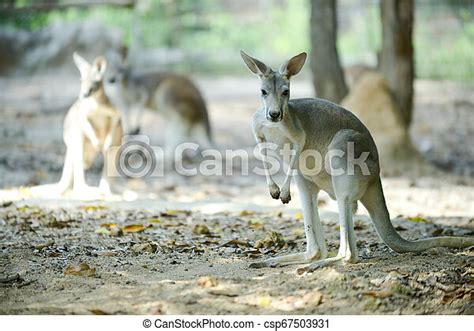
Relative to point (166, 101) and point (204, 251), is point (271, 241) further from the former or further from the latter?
point (166, 101)

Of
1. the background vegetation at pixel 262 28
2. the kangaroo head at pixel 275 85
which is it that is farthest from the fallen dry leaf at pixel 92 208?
the background vegetation at pixel 262 28

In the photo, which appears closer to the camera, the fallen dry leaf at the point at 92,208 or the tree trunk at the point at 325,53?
the fallen dry leaf at the point at 92,208

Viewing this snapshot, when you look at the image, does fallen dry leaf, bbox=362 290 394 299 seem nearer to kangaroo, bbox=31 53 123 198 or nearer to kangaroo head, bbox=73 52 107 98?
kangaroo, bbox=31 53 123 198

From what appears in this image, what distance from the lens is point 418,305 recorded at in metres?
3.76

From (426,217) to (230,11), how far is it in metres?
12.7

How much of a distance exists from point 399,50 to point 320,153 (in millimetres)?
5474

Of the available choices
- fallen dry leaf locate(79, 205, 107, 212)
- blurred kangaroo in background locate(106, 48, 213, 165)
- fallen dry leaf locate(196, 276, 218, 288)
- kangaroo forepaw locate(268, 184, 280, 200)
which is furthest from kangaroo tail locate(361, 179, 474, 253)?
blurred kangaroo in background locate(106, 48, 213, 165)

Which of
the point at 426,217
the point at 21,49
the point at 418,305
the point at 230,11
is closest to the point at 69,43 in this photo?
the point at 21,49

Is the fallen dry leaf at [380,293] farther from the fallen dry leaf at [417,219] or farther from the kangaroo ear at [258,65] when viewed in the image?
the fallen dry leaf at [417,219]

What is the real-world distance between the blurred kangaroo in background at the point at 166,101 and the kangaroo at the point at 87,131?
2.74 m

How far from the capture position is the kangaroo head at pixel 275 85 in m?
4.23

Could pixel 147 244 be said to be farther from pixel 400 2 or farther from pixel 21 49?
pixel 21 49

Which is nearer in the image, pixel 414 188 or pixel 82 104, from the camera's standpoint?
pixel 82 104

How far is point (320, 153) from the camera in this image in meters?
4.43
